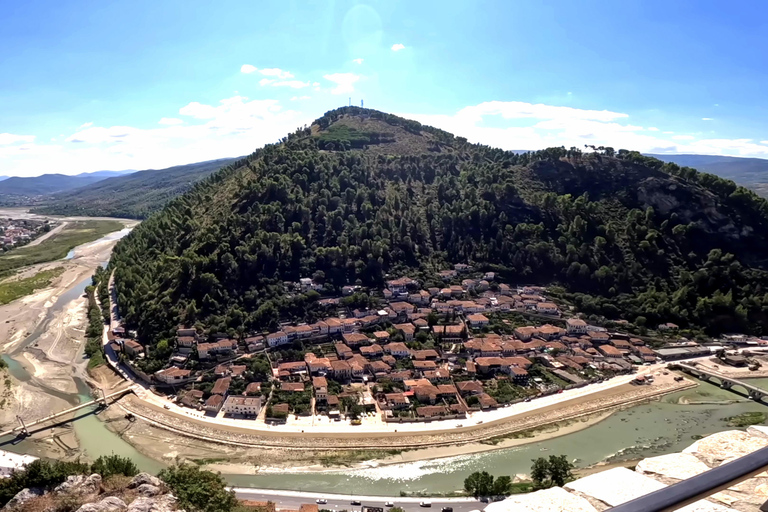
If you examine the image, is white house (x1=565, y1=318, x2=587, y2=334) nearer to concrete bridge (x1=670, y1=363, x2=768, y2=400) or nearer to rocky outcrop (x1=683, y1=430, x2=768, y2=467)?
concrete bridge (x1=670, y1=363, x2=768, y2=400)

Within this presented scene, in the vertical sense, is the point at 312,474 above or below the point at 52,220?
below

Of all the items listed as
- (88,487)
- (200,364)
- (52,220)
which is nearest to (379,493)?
(88,487)

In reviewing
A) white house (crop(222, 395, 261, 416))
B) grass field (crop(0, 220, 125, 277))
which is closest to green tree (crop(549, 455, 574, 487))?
white house (crop(222, 395, 261, 416))

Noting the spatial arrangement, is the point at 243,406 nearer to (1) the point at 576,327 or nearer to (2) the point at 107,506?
(2) the point at 107,506

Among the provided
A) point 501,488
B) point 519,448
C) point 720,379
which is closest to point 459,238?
point 720,379

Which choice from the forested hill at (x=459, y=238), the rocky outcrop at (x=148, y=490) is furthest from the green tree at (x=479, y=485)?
the forested hill at (x=459, y=238)

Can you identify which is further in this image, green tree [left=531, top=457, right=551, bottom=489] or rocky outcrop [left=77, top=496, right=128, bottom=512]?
green tree [left=531, top=457, right=551, bottom=489]

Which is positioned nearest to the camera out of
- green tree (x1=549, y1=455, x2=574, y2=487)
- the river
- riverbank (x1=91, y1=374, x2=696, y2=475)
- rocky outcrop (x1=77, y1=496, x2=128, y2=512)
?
rocky outcrop (x1=77, y1=496, x2=128, y2=512)

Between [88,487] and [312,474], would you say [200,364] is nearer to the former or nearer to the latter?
[312,474]
